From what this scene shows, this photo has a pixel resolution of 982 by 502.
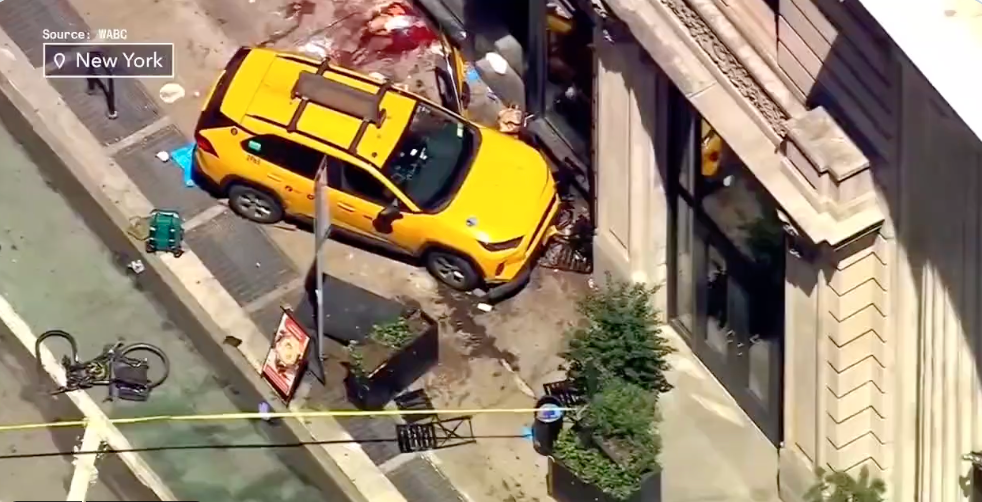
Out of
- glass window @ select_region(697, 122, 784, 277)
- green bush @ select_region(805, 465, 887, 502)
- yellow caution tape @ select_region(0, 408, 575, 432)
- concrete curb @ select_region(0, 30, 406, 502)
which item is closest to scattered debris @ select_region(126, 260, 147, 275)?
concrete curb @ select_region(0, 30, 406, 502)

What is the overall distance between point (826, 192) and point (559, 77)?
6.51 meters

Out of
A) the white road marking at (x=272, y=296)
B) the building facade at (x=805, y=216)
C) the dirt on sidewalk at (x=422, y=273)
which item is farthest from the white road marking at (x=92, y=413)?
the building facade at (x=805, y=216)

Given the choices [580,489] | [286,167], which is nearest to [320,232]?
[286,167]

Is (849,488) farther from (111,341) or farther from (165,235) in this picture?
(165,235)

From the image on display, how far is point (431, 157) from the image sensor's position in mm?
27797

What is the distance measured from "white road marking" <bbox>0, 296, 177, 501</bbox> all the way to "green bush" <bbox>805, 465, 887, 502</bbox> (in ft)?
21.1

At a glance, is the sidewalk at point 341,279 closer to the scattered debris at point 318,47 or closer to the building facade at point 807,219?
the scattered debris at point 318,47

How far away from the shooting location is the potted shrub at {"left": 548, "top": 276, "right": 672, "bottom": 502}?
81.5ft

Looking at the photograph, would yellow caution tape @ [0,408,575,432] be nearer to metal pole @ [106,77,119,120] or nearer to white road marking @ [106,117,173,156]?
white road marking @ [106,117,173,156]

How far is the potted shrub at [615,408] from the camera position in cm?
2484

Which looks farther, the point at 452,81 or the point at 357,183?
the point at 452,81

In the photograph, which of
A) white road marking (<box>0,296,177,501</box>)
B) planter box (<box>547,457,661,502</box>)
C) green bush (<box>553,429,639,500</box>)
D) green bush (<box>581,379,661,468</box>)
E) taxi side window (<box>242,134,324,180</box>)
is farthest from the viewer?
taxi side window (<box>242,134,324,180</box>)

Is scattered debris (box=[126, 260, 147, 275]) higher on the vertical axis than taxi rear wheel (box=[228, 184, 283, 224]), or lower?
lower

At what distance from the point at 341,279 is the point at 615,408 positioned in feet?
14.7
